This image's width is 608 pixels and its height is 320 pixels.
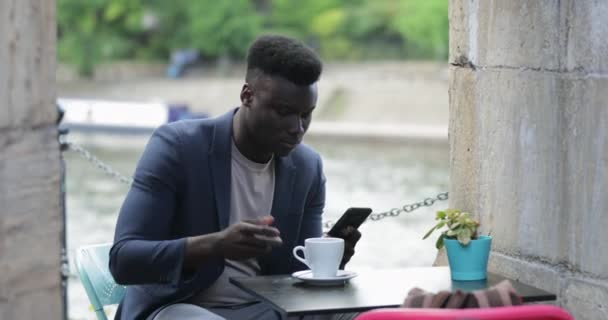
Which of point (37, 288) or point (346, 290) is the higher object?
point (37, 288)

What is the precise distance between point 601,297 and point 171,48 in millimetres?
43021

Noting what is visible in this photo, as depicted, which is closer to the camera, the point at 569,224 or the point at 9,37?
the point at 9,37

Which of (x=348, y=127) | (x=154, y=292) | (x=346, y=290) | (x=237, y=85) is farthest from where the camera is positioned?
(x=237, y=85)

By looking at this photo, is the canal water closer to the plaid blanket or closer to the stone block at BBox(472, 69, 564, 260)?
the stone block at BBox(472, 69, 564, 260)

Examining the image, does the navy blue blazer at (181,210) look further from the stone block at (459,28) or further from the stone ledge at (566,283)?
the stone block at (459,28)

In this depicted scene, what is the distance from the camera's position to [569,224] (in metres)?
3.74

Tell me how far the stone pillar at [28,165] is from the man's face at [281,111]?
3.55 ft

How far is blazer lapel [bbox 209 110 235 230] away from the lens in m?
3.53

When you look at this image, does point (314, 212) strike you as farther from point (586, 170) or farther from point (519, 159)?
point (586, 170)

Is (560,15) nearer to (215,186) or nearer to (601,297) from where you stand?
(601,297)

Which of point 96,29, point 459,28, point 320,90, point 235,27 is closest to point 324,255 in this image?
point 459,28

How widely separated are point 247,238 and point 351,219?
52cm

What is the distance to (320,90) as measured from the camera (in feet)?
113

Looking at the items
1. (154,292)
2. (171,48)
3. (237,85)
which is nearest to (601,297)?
(154,292)
